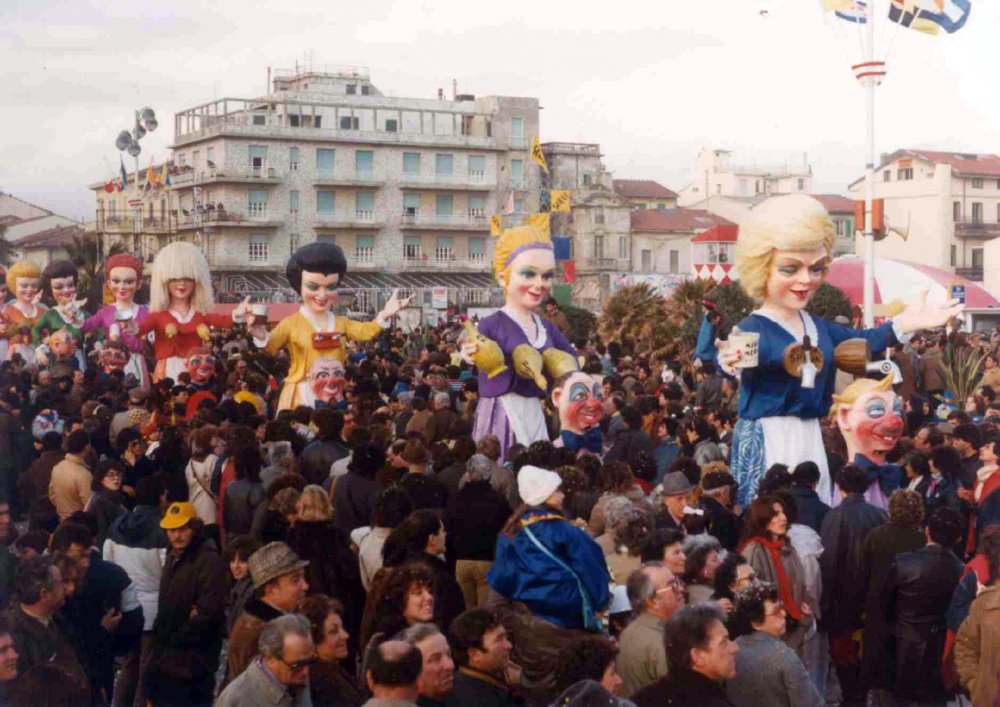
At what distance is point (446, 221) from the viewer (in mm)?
54906

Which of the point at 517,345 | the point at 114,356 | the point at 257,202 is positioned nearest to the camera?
the point at 517,345

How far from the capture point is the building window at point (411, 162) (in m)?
52.4

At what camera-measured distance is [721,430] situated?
436 inches

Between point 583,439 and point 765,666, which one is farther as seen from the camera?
point 583,439

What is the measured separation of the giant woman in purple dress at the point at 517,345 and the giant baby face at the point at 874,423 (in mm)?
2389

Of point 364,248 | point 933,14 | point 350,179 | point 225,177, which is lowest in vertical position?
point 364,248

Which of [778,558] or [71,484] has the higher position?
[71,484]

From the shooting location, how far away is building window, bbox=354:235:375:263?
5303cm

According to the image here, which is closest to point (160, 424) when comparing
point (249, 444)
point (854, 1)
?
point (249, 444)

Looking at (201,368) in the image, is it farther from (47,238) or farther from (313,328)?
(47,238)

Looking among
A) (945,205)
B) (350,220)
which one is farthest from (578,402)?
(350,220)

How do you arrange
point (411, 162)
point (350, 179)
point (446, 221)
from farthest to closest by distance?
point (446, 221) → point (411, 162) → point (350, 179)

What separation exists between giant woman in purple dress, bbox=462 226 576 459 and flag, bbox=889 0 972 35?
9.23 m

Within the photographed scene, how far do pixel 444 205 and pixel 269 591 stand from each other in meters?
49.5
